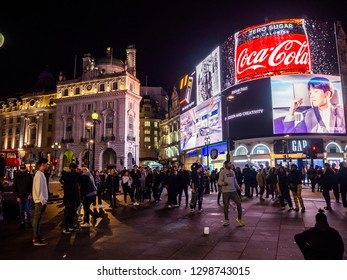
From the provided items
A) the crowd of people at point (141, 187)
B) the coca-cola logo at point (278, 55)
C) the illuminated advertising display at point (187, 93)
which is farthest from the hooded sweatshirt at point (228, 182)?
the illuminated advertising display at point (187, 93)

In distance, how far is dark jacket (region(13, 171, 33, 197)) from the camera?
8.68 metres

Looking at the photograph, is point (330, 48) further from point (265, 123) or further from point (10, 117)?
point (10, 117)

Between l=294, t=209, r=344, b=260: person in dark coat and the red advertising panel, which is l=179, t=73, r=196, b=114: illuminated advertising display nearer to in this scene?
the red advertising panel

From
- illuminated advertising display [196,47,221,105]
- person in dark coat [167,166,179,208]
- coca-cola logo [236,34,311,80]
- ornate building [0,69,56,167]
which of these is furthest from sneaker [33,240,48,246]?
ornate building [0,69,56,167]

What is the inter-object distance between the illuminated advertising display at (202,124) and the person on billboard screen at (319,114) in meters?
10.8

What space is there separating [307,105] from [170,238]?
36.4 meters

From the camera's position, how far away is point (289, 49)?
3797cm

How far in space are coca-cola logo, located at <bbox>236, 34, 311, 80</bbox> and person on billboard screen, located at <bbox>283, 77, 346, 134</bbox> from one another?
318cm

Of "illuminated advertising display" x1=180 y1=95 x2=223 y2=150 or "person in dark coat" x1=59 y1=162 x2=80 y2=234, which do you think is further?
"illuminated advertising display" x1=180 y1=95 x2=223 y2=150

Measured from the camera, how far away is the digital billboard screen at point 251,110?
38.4m

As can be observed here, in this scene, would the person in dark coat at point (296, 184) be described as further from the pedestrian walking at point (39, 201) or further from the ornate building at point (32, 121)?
the ornate building at point (32, 121)

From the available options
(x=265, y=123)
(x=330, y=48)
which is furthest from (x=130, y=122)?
(x=330, y=48)

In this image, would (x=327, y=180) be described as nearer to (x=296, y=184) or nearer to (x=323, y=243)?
(x=296, y=184)

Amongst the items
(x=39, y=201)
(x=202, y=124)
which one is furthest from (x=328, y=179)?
(x=202, y=124)
